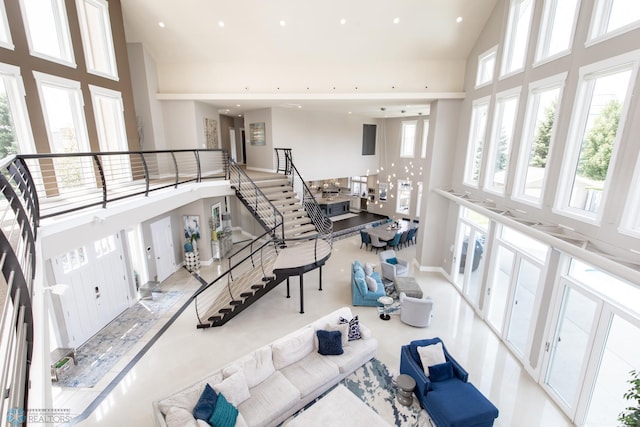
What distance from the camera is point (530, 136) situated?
5.96 m

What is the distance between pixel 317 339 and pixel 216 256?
6.78 meters

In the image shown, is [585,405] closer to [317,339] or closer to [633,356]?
[633,356]

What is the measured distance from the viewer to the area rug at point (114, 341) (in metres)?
5.54

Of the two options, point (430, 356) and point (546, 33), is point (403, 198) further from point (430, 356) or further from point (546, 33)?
point (430, 356)

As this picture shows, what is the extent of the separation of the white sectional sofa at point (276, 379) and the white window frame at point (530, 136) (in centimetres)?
440

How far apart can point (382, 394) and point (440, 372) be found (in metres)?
1.11

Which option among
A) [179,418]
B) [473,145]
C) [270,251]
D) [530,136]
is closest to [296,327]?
[270,251]

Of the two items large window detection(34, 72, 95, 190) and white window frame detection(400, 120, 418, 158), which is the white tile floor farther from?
white window frame detection(400, 120, 418, 158)

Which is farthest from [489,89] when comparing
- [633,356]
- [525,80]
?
[633,356]

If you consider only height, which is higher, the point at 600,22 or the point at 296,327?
the point at 600,22

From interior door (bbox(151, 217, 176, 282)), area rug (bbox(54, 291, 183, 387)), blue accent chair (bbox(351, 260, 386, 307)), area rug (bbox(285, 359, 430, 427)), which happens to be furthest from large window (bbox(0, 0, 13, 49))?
blue accent chair (bbox(351, 260, 386, 307))

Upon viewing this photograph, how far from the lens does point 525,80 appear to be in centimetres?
→ 599

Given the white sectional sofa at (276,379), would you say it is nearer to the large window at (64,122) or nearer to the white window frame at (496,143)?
the large window at (64,122)

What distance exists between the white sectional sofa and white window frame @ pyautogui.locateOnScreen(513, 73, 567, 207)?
4.40 meters
